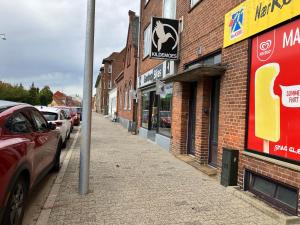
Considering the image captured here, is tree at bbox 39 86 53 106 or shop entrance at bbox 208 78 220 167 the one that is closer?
shop entrance at bbox 208 78 220 167

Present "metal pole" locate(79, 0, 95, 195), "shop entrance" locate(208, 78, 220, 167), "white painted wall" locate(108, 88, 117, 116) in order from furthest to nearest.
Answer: "white painted wall" locate(108, 88, 117, 116)
"shop entrance" locate(208, 78, 220, 167)
"metal pole" locate(79, 0, 95, 195)

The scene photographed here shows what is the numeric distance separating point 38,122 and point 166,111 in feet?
25.2

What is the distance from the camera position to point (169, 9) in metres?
13.7

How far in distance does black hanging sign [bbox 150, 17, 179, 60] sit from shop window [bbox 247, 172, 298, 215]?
592 centimetres

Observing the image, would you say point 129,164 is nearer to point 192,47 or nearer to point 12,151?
point 192,47

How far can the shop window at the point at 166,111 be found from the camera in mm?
12750

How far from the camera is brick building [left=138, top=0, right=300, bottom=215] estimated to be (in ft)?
18.4

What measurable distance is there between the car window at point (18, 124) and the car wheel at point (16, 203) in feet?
2.31

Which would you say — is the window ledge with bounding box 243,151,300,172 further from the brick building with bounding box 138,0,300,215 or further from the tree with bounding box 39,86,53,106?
the tree with bounding box 39,86,53,106

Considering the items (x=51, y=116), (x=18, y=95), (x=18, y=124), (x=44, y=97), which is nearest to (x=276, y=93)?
(x=18, y=124)

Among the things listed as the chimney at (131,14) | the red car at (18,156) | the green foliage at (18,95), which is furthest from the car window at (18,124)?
the green foliage at (18,95)

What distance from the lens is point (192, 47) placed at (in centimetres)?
1011

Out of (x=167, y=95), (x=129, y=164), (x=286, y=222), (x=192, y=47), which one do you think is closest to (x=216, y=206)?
(x=286, y=222)

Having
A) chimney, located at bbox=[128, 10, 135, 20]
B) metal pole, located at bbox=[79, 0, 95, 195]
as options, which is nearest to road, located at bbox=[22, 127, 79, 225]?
metal pole, located at bbox=[79, 0, 95, 195]
